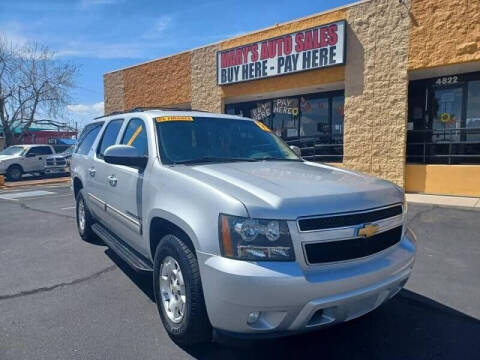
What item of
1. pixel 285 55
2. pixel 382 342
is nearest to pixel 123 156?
pixel 382 342

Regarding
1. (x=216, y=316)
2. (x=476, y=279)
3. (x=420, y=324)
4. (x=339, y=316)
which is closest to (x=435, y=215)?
(x=476, y=279)

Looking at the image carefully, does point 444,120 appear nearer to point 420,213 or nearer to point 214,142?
point 420,213

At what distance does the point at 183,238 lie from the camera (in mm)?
2914

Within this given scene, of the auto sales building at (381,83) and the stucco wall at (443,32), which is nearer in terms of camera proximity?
the stucco wall at (443,32)

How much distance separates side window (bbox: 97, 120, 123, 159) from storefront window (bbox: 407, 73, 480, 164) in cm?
914

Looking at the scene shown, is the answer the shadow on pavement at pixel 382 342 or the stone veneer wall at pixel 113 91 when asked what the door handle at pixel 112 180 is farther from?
the stone veneer wall at pixel 113 91

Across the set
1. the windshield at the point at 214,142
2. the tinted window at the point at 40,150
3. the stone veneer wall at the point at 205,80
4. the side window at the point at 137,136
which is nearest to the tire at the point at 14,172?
the tinted window at the point at 40,150

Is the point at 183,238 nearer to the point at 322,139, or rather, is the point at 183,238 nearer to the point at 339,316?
the point at 339,316

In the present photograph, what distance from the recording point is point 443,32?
32.4 ft

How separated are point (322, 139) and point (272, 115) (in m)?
2.75

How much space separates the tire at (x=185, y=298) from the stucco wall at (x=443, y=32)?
9.74 meters

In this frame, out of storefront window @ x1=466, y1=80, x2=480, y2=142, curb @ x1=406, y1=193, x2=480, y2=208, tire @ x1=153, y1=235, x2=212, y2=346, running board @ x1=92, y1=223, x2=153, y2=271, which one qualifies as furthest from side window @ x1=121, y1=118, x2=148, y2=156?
storefront window @ x1=466, y1=80, x2=480, y2=142

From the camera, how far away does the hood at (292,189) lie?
247 centimetres

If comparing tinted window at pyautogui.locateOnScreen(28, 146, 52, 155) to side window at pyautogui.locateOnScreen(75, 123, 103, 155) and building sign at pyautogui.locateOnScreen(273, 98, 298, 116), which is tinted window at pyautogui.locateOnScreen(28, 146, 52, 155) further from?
side window at pyautogui.locateOnScreen(75, 123, 103, 155)
